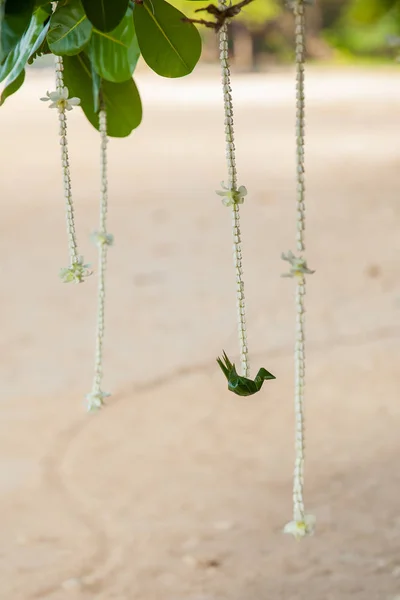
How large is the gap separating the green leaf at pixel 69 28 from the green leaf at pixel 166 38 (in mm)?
56

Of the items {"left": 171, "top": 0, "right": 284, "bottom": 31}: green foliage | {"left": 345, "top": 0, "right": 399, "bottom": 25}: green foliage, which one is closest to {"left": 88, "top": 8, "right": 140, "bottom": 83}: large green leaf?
{"left": 345, "top": 0, "right": 399, "bottom": 25}: green foliage

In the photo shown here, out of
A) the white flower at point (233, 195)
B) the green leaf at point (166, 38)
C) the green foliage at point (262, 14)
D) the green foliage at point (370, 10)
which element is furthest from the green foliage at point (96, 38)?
the green foliage at point (262, 14)

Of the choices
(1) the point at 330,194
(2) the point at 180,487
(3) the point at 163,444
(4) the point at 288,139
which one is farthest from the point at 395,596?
(4) the point at 288,139

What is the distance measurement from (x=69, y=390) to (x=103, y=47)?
1500 millimetres

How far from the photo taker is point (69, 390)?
87.7 inches

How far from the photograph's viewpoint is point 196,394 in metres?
2.17

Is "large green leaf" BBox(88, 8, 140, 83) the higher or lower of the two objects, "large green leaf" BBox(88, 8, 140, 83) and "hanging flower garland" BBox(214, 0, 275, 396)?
the higher

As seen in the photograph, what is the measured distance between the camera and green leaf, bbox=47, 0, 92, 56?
745 mm

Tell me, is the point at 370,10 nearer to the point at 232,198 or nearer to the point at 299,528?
the point at 232,198

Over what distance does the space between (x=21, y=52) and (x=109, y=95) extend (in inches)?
Result: 8.1

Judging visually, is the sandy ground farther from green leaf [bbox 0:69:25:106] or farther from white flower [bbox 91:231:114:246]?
green leaf [bbox 0:69:25:106]

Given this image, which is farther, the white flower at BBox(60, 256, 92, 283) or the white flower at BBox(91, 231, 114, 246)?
the white flower at BBox(91, 231, 114, 246)

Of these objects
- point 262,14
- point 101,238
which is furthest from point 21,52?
point 262,14

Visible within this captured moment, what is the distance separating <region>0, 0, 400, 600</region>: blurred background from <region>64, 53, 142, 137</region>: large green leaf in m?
0.40
